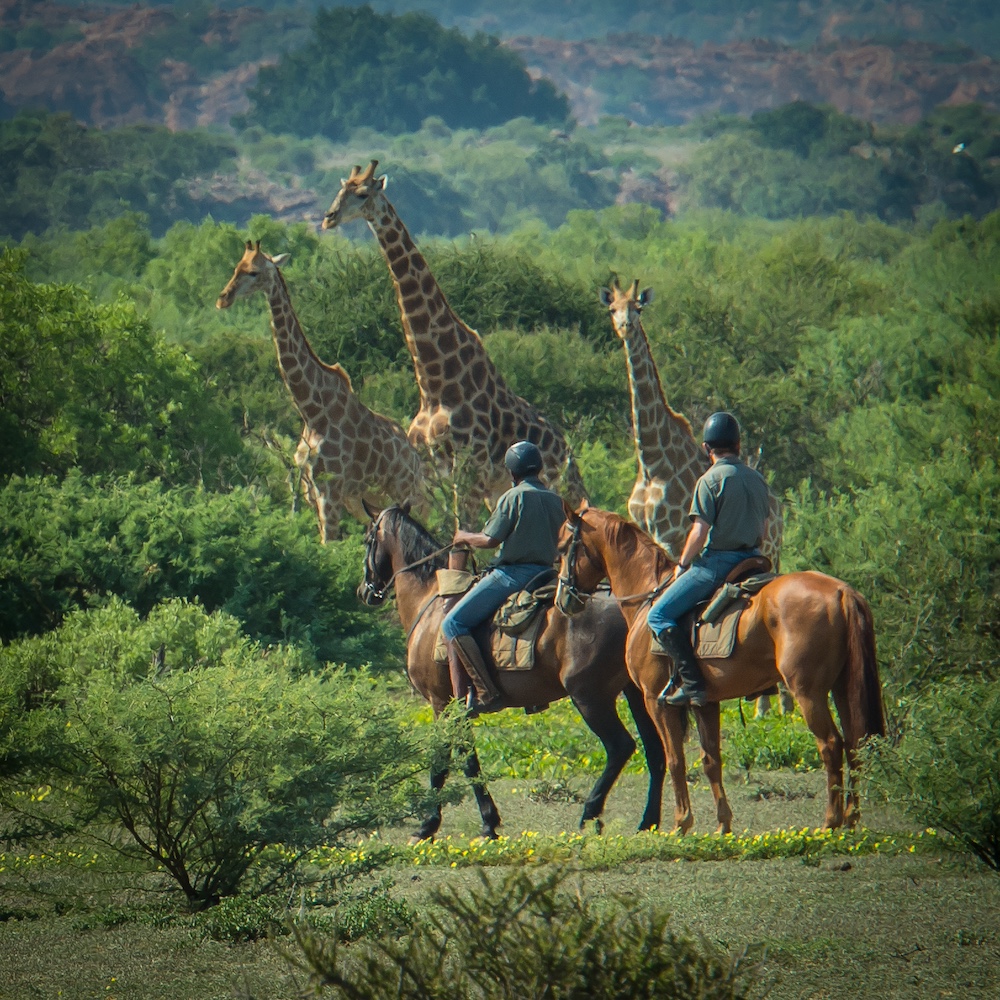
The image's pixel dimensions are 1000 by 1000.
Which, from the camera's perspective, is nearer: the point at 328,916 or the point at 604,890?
the point at 328,916

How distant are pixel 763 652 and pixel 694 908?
8.63 ft

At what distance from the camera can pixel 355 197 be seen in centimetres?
1894

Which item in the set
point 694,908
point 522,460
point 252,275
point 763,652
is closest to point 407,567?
point 522,460

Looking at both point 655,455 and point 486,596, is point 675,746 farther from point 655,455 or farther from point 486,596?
point 655,455

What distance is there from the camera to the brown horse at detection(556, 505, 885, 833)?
9484 millimetres

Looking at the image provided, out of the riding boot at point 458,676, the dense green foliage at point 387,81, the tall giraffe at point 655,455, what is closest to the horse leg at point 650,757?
the riding boot at point 458,676

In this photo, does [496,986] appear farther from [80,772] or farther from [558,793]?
[558,793]

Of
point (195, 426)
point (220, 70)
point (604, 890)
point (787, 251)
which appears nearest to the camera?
point (604, 890)

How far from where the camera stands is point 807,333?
30969mm

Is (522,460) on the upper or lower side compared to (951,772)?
upper

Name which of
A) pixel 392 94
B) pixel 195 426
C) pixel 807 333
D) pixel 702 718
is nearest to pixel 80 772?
pixel 702 718

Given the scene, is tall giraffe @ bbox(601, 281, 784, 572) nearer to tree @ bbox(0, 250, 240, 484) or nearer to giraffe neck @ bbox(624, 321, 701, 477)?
giraffe neck @ bbox(624, 321, 701, 477)

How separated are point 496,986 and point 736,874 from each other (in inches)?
141

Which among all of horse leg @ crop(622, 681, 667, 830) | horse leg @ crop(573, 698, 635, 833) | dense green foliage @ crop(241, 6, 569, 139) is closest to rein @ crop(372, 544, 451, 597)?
horse leg @ crop(573, 698, 635, 833)
